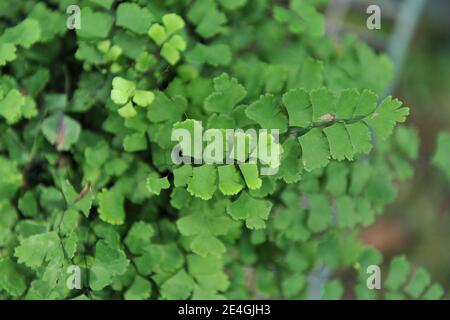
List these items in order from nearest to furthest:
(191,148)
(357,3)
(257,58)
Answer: (191,148)
(257,58)
(357,3)

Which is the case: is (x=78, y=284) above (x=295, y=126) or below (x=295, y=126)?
below

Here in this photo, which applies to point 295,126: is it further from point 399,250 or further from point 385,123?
point 399,250

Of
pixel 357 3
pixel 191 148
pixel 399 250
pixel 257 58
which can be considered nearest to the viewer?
pixel 191 148

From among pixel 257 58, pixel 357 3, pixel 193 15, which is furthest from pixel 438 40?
pixel 193 15

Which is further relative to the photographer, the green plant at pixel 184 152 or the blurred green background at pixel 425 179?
the blurred green background at pixel 425 179

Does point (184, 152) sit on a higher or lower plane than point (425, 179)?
lower

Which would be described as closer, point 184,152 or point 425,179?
point 184,152

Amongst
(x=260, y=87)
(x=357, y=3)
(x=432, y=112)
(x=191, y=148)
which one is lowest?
(x=191, y=148)

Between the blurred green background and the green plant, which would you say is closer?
Result: the green plant
